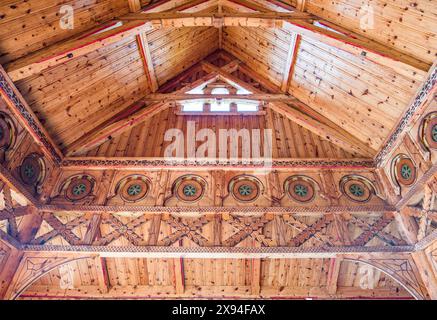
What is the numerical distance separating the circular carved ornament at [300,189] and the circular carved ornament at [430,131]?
2360mm

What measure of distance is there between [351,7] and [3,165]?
23.5ft

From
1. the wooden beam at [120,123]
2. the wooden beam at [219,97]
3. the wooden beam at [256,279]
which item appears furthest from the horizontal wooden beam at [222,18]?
the wooden beam at [256,279]

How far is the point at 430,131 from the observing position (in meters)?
5.77

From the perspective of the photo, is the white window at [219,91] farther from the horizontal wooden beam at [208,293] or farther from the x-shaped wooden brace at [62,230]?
the horizontal wooden beam at [208,293]

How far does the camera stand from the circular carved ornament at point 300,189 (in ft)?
22.7

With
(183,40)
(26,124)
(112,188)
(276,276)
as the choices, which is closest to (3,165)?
(26,124)

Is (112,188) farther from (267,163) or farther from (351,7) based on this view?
(351,7)

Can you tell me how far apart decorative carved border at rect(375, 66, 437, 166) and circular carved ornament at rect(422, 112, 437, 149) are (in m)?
0.28

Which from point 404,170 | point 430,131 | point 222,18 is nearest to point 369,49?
point 430,131

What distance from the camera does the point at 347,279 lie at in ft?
26.4

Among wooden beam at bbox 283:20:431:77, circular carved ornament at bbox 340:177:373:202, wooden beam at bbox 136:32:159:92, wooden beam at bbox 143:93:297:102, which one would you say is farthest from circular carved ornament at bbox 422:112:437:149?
Result: wooden beam at bbox 136:32:159:92

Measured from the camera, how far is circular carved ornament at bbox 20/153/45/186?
6396 millimetres

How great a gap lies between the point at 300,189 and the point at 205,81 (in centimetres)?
471

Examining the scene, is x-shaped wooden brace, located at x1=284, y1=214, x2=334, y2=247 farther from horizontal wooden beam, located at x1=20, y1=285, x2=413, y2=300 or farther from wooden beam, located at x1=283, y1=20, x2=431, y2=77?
wooden beam, located at x1=283, y1=20, x2=431, y2=77
